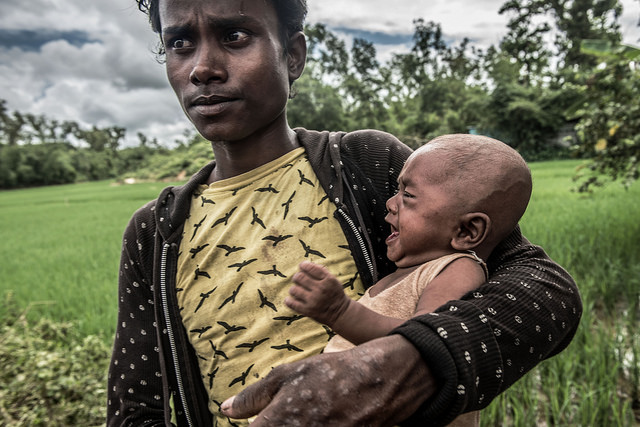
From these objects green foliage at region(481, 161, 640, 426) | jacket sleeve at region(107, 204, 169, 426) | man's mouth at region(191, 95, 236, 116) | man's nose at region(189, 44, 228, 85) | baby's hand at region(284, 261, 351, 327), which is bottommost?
green foliage at region(481, 161, 640, 426)

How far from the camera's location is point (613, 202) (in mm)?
7285

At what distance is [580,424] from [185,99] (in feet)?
7.20

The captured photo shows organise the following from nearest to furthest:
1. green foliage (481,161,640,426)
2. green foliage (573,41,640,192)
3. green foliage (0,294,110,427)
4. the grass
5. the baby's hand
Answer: the baby's hand, green foliage (481,161,640,426), green foliage (0,294,110,427), the grass, green foliage (573,41,640,192)

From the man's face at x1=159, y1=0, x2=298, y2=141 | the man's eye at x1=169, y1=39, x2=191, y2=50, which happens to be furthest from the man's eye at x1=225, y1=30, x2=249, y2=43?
the man's eye at x1=169, y1=39, x2=191, y2=50

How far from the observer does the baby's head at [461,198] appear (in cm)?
95

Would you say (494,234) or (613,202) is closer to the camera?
(494,234)

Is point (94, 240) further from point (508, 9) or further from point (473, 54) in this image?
point (473, 54)

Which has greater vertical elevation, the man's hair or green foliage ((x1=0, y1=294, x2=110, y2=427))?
the man's hair

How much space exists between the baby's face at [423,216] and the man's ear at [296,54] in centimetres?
44

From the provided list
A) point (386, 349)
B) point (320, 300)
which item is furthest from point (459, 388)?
point (320, 300)

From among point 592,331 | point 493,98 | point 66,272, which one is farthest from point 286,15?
point 493,98

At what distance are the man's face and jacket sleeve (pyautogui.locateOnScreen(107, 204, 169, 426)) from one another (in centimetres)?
35

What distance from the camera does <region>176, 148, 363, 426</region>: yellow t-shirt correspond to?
107 cm

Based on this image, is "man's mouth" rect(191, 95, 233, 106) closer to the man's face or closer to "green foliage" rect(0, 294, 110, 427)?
the man's face
